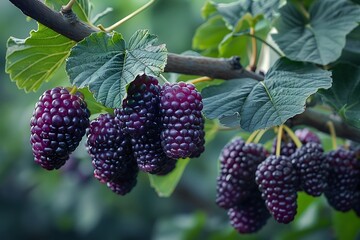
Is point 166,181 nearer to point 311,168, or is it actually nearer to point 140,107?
point 311,168

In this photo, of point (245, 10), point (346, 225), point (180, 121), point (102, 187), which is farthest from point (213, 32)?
point (102, 187)

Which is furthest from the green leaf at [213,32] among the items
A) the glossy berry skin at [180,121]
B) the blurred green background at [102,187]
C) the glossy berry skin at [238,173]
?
the blurred green background at [102,187]

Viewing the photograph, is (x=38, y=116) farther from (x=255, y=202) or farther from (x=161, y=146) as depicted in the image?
(x=255, y=202)

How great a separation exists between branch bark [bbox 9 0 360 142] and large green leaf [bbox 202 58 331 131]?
40mm

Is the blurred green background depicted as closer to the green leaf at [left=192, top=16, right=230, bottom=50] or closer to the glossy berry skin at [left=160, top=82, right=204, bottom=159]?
the green leaf at [left=192, top=16, right=230, bottom=50]

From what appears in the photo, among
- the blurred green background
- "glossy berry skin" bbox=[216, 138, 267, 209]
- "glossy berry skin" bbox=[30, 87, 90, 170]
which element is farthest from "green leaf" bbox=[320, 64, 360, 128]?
the blurred green background

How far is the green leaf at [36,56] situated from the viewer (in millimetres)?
1630

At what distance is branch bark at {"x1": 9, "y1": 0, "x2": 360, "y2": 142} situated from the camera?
1.46m

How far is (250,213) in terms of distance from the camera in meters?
1.83

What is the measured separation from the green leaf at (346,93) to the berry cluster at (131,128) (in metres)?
0.35

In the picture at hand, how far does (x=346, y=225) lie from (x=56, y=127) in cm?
123

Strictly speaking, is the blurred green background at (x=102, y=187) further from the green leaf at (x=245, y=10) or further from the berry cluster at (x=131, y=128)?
the berry cluster at (x=131, y=128)

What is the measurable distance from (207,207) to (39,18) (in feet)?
10.00

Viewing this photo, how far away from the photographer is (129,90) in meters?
1.48
